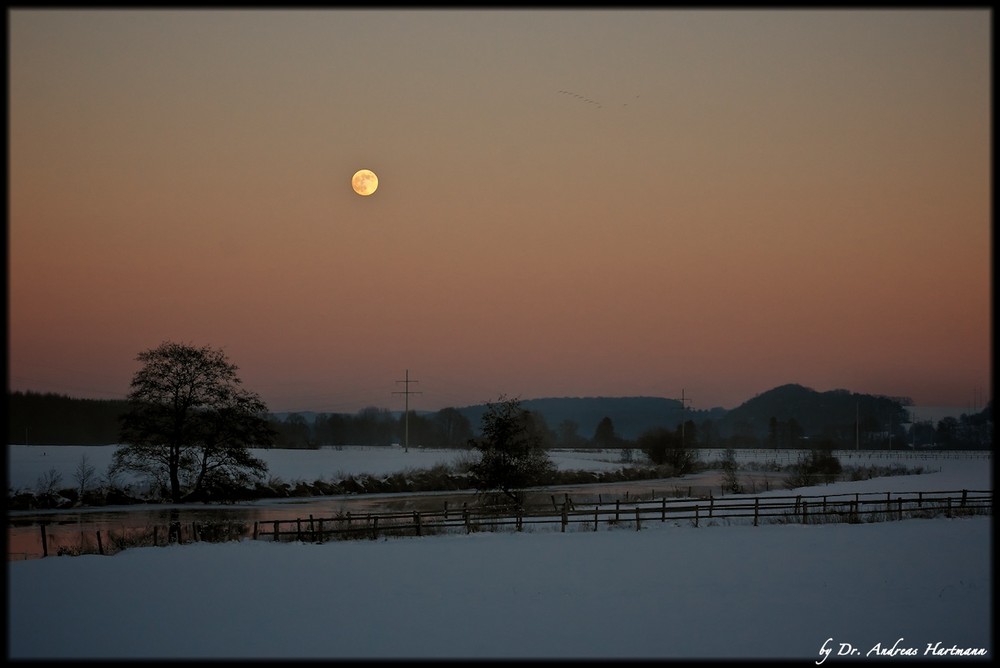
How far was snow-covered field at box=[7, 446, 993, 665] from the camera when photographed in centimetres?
1736

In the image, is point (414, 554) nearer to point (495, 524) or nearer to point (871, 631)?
point (495, 524)

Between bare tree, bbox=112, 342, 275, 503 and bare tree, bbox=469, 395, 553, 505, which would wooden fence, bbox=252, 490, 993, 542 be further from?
bare tree, bbox=112, 342, 275, 503

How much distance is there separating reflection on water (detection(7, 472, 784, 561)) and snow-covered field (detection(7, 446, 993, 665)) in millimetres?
10987

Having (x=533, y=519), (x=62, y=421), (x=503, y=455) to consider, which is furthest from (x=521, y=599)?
(x=62, y=421)

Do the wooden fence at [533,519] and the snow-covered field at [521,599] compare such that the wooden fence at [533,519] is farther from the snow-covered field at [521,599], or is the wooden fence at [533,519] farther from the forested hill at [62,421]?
the forested hill at [62,421]

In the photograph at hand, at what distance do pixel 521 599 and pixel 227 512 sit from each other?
3566 centimetres

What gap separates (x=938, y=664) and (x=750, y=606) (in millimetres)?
6909

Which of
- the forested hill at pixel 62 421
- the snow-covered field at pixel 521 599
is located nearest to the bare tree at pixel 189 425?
the snow-covered field at pixel 521 599

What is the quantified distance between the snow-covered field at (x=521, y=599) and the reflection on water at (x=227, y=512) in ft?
36.0

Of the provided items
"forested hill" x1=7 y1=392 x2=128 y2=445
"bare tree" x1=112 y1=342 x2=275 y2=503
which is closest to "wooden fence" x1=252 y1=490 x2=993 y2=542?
"bare tree" x1=112 y1=342 x2=275 y2=503

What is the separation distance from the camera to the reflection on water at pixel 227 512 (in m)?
38.9

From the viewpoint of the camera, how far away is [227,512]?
5231 cm

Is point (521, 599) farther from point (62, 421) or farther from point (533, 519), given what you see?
point (62, 421)

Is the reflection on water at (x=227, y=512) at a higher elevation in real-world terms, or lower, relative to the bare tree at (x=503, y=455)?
lower
